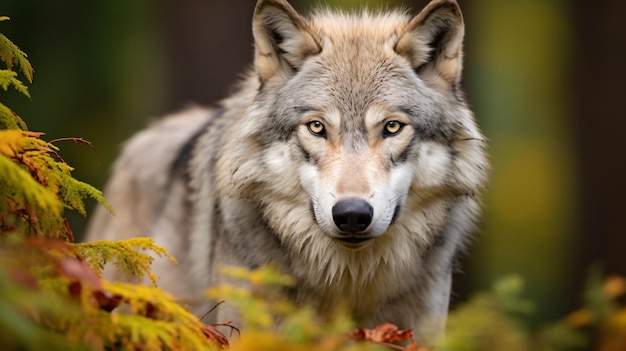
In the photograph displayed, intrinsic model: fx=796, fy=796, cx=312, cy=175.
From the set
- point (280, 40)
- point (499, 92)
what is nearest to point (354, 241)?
point (280, 40)

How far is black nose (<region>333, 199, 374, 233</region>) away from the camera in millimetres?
3652

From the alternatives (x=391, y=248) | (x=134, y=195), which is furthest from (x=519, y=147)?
(x=391, y=248)

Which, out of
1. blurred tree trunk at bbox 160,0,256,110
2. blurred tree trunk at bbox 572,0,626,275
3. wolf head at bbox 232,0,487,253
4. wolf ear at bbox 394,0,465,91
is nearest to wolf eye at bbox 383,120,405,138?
wolf head at bbox 232,0,487,253

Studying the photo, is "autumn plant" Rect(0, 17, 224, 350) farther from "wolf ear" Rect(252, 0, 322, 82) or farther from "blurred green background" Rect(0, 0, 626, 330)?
"blurred green background" Rect(0, 0, 626, 330)

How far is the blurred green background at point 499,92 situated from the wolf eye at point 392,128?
10.1 ft

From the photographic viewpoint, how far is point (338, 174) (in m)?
3.90

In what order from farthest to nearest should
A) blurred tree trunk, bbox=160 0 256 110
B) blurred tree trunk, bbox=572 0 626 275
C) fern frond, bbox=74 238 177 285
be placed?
blurred tree trunk, bbox=572 0 626 275 → blurred tree trunk, bbox=160 0 256 110 → fern frond, bbox=74 238 177 285

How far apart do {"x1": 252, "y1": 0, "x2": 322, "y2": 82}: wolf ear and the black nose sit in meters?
1.22

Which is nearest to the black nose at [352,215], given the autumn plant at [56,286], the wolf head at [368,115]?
the wolf head at [368,115]

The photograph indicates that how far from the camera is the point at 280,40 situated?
4.64 metres

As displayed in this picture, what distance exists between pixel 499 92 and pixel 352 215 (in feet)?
75.8

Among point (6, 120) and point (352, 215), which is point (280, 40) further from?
point (6, 120)

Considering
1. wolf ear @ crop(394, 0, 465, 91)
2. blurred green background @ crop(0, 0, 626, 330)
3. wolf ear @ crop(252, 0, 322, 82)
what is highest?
wolf ear @ crop(394, 0, 465, 91)

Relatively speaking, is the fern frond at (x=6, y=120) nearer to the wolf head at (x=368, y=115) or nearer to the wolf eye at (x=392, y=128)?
the wolf head at (x=368, y=115)
